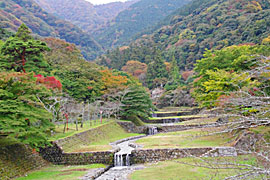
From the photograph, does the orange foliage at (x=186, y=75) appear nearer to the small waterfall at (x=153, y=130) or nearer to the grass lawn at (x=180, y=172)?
the small waterfall at (x=153, y=130)

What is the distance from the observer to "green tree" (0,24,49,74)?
18406mm

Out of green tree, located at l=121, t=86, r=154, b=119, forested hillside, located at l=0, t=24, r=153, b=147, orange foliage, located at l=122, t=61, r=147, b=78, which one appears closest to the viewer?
forested hillside, located at l=0, t=24, r=153, b=147

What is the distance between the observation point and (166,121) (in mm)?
33969

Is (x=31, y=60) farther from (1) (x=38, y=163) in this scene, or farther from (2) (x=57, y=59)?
(2) (x=57, y=59)

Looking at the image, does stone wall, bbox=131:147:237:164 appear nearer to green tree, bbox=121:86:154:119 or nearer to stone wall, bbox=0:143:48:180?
stone wall, bbox=0:143:48:180

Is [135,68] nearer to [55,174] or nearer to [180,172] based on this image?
[55,174]

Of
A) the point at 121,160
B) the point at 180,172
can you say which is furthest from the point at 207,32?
the point at 180,172

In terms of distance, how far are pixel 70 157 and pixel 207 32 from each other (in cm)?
6246

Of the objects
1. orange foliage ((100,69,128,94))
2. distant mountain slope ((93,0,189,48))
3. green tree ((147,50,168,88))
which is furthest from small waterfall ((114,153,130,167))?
distant mountain slope ((93,0,189,48))

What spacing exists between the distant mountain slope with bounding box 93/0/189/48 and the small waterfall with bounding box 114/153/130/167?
11107cm

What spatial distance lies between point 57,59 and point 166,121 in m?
18.9

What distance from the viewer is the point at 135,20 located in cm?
14862

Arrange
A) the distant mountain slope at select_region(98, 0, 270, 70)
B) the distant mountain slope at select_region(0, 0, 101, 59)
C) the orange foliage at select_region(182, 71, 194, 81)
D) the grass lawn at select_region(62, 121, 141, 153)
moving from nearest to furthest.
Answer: the grass lawn at select_region(62, 121, 141, 153) → the distant mountain slope at select_region(98, 0, 270, 70) → the orange foliage at select_region(182, 71, 194, 81) → the distant mountain slope at select_region(0, 0, 101, 59)

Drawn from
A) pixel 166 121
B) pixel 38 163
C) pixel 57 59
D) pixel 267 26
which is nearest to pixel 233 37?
pixel 267 26
